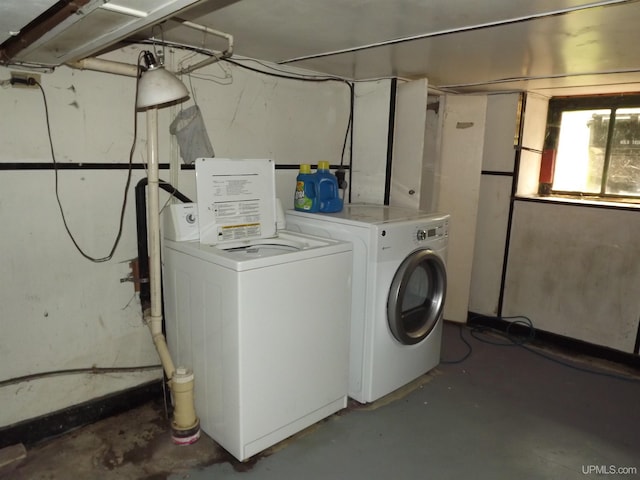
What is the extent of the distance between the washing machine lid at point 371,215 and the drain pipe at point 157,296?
800 millimetres

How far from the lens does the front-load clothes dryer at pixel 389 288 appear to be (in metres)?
2.16

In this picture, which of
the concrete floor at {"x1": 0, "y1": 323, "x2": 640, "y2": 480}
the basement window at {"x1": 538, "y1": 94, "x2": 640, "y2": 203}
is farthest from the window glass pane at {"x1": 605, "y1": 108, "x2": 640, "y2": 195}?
the concrete floor at {"x1": 0, "y1": 323, "x2": 640, "y2": 480}

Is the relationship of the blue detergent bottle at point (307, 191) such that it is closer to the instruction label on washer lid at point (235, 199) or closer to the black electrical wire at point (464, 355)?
the instruction label on washer lid at point (235, 199)

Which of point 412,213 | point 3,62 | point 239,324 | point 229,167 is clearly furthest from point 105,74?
point 412,213

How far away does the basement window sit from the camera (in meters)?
3.03

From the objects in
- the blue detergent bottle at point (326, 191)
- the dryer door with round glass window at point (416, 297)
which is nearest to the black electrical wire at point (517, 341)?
the dryer door with round glass window at point (416, 297)

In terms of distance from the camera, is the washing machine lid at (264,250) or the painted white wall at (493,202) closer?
the washing machine lid at (264,250)

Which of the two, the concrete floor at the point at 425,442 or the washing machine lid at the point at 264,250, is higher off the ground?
the washing machine lid at the point at 264,250

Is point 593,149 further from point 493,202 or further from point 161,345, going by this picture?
point 161,345

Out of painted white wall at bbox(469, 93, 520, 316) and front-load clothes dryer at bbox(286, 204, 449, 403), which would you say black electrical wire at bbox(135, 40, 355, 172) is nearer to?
front-load clothes dryer at bbox(286, 204, 449, 403)

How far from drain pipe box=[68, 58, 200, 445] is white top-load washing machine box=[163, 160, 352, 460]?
63 mm

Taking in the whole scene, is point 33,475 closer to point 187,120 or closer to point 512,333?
point 187,120

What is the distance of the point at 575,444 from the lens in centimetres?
204

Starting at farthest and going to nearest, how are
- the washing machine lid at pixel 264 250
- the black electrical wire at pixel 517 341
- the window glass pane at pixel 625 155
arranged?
the window glass pane at pixel 625 155
the black electrical wire at pixel 517 341
the washing machine lid at pixel 264 250
